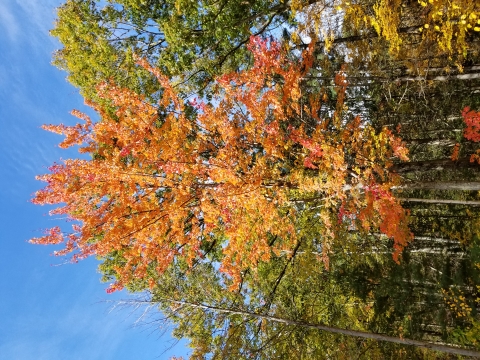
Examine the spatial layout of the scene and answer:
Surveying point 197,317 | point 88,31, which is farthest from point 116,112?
point 197,317

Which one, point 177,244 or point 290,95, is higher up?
point 290,95

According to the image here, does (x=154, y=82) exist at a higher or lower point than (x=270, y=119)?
higher

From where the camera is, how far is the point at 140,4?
1134cm

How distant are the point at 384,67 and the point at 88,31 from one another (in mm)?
12883

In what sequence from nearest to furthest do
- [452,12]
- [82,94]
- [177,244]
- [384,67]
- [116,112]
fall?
[452,12], [116,112], [82,94], [177,244], [384,67]

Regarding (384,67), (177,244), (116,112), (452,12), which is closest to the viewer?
(452,12)

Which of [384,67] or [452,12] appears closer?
[452,12]

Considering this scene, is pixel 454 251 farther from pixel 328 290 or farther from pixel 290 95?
pixel 290 95

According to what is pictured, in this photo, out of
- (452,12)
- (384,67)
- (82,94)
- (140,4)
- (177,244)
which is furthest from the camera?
(384,67)

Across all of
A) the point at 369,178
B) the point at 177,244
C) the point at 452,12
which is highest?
the point at 452,12

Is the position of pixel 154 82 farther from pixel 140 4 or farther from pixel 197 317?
pixel 197 317

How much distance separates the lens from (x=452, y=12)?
9.46m

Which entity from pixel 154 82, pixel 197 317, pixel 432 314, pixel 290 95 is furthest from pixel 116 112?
pixel 432 314

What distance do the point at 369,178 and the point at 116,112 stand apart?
939 centimetres
